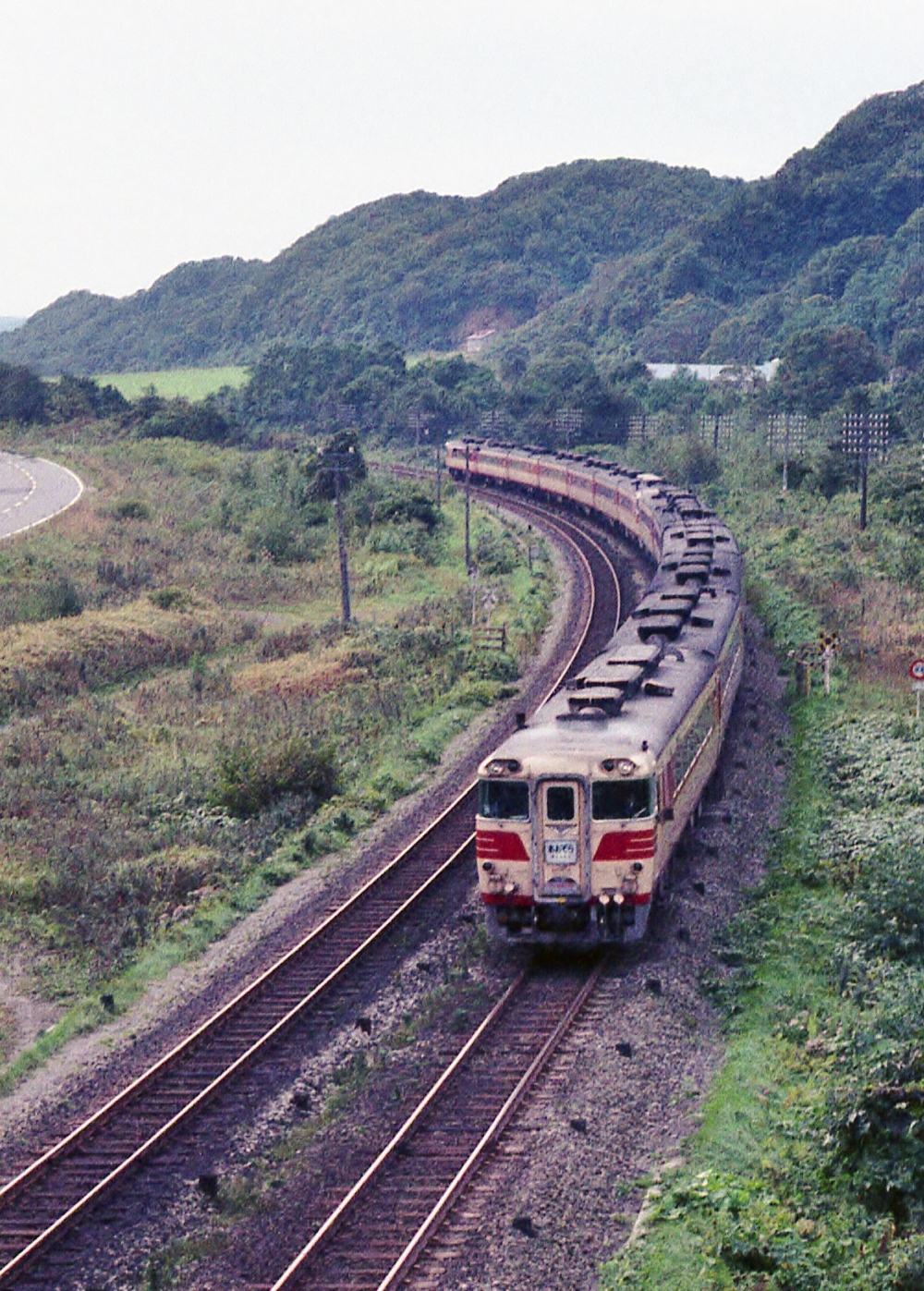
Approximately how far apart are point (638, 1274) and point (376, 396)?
344ft

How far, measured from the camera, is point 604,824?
57.9 feet

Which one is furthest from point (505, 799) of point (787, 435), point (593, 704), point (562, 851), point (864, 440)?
point (787, 435)

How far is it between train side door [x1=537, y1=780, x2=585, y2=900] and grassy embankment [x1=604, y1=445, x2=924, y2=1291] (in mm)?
2265

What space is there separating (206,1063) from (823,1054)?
714 centimetres

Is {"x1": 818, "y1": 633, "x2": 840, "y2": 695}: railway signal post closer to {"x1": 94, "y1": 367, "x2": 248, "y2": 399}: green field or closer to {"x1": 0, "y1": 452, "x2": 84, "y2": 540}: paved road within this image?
{"x1": 0, "y1": 452, "x2": 84, "y2": 540}: paved road

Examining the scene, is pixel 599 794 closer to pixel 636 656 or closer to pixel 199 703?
pixel 636 656

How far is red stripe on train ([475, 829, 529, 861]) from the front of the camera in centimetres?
1786

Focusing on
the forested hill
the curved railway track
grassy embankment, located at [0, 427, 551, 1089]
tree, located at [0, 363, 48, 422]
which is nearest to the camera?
the curved railway track

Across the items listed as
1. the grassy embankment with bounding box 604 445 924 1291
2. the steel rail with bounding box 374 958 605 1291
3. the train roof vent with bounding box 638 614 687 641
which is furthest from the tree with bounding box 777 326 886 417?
the steel rail with bounding box 374 958 605 1291

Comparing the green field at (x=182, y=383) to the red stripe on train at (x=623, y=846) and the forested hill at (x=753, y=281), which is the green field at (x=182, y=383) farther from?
the red stripe on train at (x=623, y=846)

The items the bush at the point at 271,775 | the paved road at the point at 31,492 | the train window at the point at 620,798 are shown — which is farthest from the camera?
the paved road at the point at 31,492

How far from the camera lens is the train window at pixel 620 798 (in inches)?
693

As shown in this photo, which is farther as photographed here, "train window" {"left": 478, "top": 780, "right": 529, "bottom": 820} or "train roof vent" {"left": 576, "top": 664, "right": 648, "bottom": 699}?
"train roof vent" {"left": 576, "top": 664, "right": 648, "bottom": 699}

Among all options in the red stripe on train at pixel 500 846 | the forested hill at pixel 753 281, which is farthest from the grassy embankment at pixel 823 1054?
the forested hill at pixel 753 281
